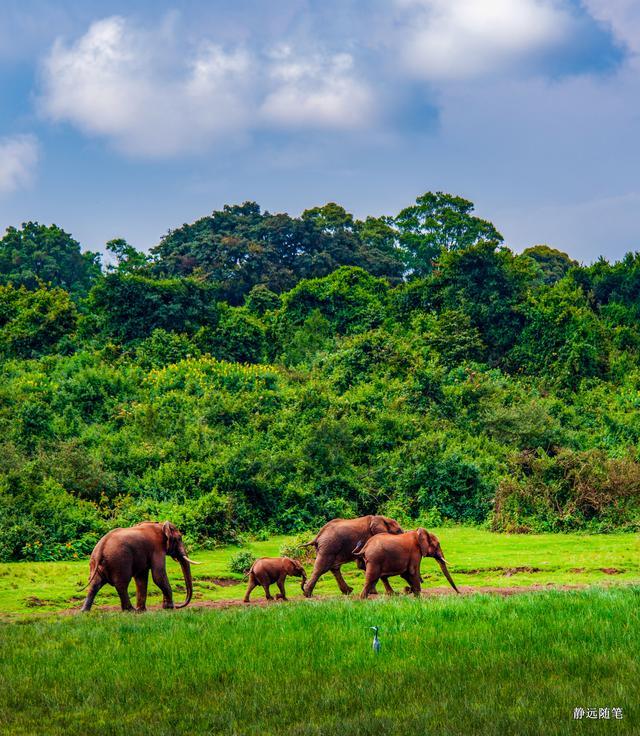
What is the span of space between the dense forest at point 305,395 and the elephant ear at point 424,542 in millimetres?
11681

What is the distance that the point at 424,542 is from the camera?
16453 mm

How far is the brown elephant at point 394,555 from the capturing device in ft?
52.0

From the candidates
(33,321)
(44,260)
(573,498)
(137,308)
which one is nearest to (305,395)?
(573,498)

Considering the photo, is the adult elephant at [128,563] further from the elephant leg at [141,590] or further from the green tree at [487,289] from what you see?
the green tree at [487,289]

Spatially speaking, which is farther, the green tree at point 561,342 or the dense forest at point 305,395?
the green tree at point 561,342

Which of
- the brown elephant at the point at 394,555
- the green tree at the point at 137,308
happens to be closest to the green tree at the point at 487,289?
the green tree at the point at 137,308

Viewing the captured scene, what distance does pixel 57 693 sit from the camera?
29.5ft

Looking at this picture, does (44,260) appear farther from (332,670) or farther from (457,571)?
(332,670)

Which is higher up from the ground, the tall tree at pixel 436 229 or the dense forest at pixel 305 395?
the tall tree at pixel 436 229

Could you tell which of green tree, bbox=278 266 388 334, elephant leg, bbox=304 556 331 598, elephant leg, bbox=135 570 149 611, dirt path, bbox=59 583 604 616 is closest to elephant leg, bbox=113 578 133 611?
elephant leg, bbox=135 570 149 611

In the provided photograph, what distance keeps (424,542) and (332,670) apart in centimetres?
688

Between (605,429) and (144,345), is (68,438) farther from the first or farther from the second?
(605,429)

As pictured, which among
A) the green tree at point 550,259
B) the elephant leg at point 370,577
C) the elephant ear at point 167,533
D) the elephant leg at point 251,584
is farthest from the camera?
the green tree at point 550,259

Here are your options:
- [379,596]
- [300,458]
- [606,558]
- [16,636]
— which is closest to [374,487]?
[300,458]
